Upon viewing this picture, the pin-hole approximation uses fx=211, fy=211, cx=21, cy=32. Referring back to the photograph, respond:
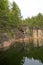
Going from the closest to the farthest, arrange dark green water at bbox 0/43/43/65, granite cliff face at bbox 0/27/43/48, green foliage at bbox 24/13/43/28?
1. dark green water at bbox 0/43/43/65
2. granite cliff face at bbox 0/27/43/48
3. green foliage at bbox 24/13/43/28

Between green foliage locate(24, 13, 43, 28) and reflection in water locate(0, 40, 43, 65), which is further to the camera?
green foliage locate(24, 13, 43, 28)

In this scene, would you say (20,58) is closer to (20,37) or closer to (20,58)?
(20,58)

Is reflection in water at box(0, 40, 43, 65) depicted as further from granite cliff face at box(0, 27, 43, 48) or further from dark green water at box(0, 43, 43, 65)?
granite cliff face at box(0, 27, 43, 48)

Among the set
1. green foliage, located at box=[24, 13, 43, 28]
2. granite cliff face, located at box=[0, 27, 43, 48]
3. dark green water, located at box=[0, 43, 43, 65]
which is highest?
green foliage, located at box=[24, 13, 43, 28]

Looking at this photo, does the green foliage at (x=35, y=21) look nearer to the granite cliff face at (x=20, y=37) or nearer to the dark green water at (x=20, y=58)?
the granite cliff face at (x=20, y=37)

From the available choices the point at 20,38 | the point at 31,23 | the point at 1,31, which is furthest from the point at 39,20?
the point at 1,31

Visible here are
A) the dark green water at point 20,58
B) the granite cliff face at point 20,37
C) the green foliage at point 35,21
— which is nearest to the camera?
the dark green water at point 20,58

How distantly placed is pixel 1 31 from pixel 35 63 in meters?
22.7

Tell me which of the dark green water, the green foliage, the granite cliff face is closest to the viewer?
the dark green water

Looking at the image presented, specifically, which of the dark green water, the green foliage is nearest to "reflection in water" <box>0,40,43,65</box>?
the dark green water

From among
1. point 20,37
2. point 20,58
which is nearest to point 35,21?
point 20,37

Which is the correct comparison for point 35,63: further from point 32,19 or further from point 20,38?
point 32,19

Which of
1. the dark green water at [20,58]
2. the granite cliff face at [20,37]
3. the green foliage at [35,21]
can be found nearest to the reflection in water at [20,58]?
the dark green water at [20,58]

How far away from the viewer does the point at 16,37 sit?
78.7 m
